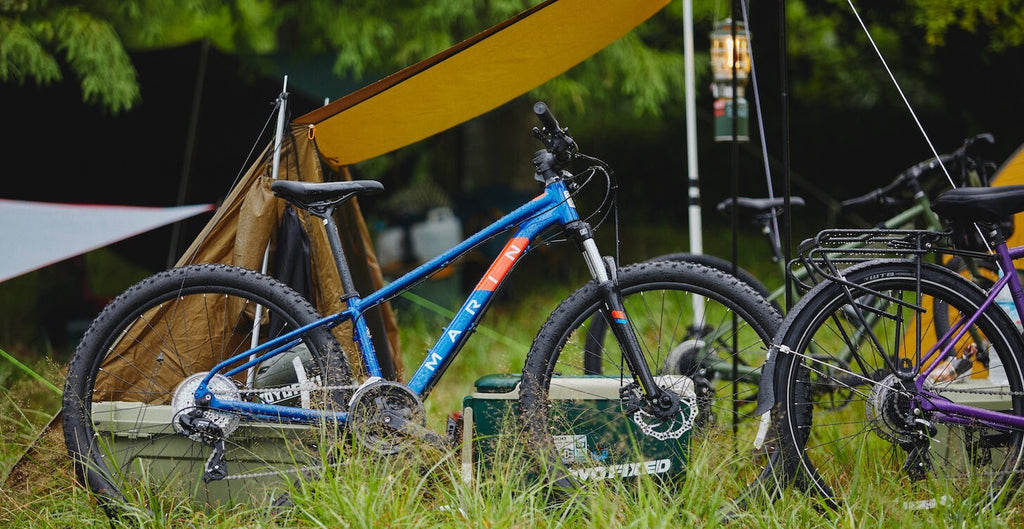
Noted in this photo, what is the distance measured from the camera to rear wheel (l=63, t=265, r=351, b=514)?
235cm

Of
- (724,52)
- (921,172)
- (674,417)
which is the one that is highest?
(724,52)

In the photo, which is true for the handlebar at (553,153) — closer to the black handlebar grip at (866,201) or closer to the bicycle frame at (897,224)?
the bicycle frame at (897,224)

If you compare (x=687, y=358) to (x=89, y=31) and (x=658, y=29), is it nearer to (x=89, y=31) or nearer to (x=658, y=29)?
(x=89, y=31)

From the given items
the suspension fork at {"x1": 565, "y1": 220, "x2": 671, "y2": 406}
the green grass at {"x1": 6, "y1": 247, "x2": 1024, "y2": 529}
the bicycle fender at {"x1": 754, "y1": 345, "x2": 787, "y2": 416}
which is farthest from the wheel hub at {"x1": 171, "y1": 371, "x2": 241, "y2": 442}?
the bicycle fender at {"x1": 754, "y1": 345, "x2": 787, "y2": 416}

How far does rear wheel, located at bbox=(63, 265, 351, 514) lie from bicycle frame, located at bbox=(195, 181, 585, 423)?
0.04 m

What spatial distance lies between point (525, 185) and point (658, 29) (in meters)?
1.87

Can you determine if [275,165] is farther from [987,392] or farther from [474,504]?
[987,392]

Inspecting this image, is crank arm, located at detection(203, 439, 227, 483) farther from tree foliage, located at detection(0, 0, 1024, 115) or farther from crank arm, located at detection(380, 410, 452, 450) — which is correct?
tree foliage, located at detection(0, 0, 1024, 115)

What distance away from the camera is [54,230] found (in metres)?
3.11

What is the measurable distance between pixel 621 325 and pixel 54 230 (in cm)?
215

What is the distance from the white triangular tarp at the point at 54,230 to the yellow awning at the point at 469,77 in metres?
0.72

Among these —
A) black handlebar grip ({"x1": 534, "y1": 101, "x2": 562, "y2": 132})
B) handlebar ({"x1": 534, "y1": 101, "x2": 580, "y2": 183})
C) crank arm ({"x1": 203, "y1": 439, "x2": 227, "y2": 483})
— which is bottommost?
crank arm ({"x1": 203, "y1": 439, "x2": 227, "y2": 483})

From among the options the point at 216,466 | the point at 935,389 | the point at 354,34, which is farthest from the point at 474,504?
the point at 354,34

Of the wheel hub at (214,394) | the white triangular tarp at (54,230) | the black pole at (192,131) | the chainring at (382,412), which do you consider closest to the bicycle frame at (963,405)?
the chainring at (382,412)
